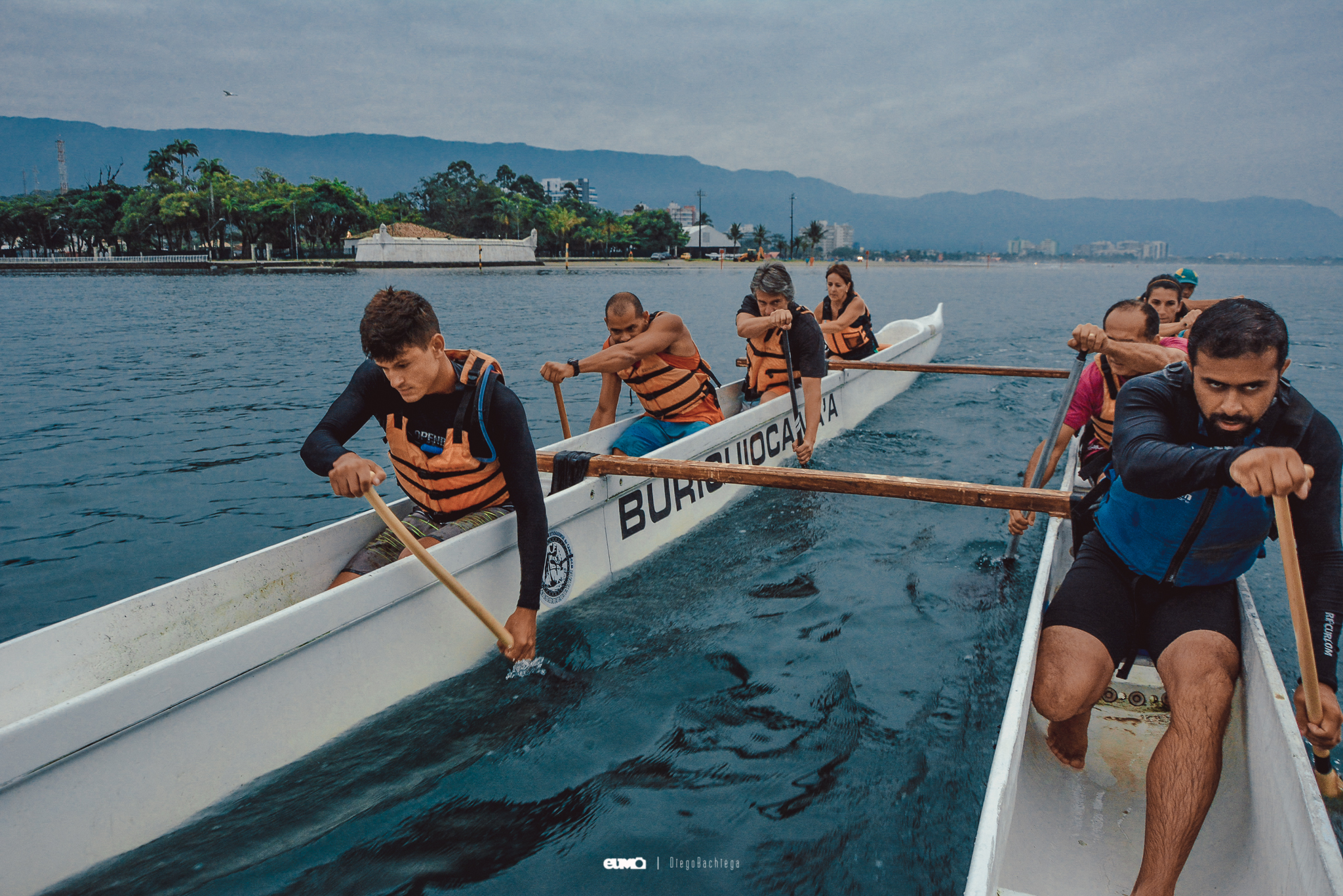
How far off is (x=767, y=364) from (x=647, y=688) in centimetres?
426

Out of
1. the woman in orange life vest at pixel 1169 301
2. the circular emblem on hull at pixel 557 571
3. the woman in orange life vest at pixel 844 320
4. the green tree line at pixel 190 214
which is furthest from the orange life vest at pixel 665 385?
the green tree line at pixel 190 214

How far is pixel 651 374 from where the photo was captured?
6031 millimetres

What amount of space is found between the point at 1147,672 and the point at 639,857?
8.50 feet

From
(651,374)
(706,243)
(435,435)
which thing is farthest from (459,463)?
(706,243)

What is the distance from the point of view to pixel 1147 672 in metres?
3.66

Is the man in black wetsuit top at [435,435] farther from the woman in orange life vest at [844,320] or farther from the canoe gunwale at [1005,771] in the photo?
the woman in orange life vest at [844,320]

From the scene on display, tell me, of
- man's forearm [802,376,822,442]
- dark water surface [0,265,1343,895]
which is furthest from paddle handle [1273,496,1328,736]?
man's forearm [802,376,822,442]

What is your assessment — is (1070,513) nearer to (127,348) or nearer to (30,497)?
(30,497)

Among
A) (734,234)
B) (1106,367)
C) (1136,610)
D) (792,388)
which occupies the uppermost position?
(734,234)

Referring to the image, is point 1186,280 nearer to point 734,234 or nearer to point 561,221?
point 561,221

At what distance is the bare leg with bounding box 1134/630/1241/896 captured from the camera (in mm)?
2371

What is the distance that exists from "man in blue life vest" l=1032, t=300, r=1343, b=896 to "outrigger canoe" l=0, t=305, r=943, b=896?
2708 mm

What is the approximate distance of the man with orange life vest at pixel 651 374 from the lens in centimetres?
568

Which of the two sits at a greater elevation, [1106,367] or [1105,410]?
[1106,367]
